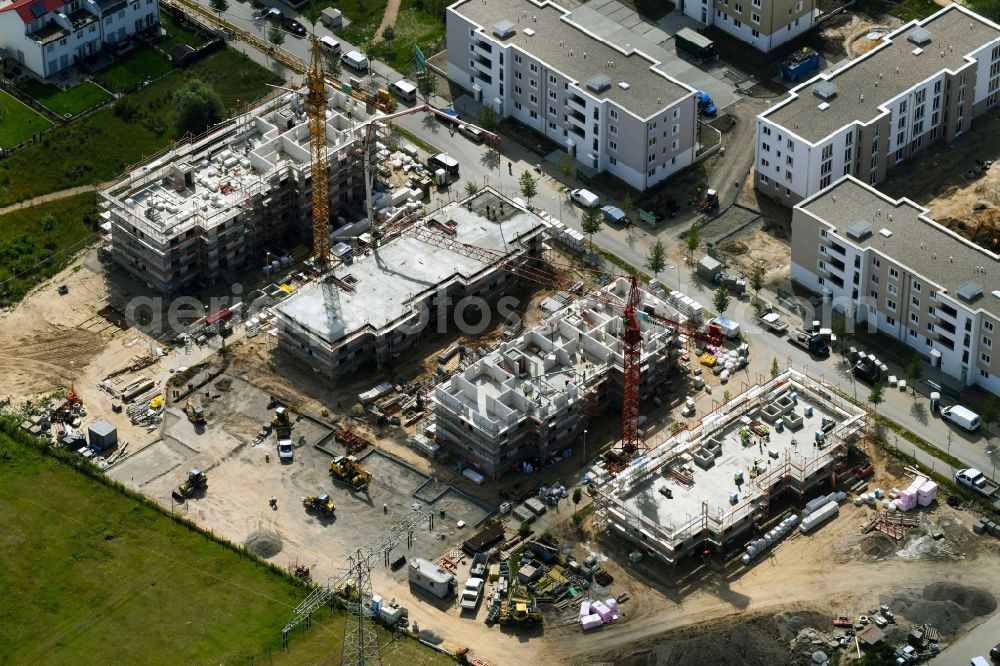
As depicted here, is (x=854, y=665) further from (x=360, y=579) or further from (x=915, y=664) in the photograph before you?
(x=360, y=579)

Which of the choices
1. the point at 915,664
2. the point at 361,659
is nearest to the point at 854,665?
the point at 915,664

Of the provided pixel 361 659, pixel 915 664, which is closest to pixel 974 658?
pixel 915 664

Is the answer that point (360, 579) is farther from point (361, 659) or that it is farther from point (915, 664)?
point (915, 664)

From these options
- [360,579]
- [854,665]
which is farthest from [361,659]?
[854,665]

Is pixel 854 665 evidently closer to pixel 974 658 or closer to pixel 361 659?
pixel 974 658

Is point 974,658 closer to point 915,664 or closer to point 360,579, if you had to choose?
point 915,664
